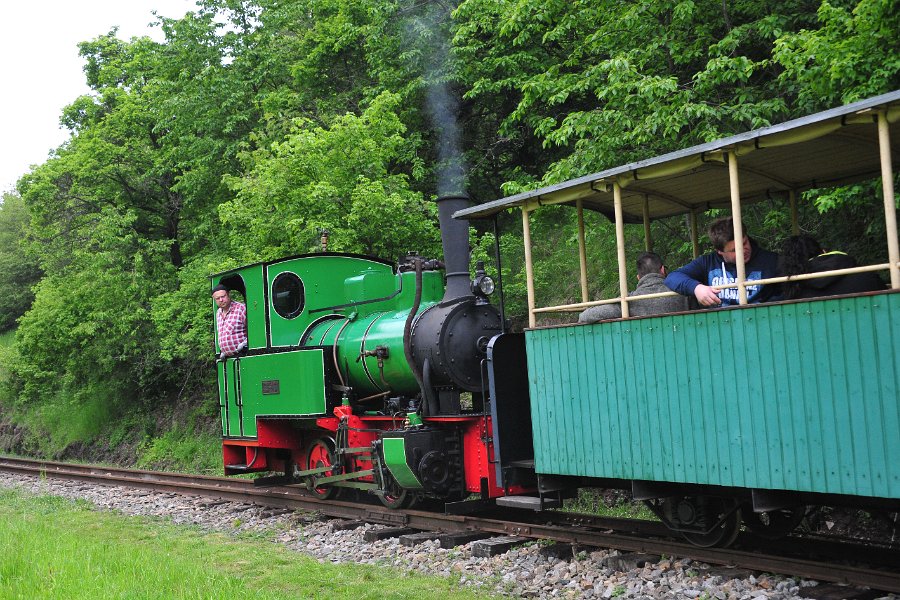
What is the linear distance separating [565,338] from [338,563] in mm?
2815

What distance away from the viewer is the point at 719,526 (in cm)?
654

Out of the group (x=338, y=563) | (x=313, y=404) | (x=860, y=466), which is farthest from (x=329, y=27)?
(x=860, y=466)

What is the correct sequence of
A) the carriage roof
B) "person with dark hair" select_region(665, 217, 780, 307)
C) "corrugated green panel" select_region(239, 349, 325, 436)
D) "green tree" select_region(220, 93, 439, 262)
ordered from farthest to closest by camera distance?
"green tree" select_region(220, 93, 439, 262) < "corrugated green panel" select_region(239, 349, 325, 436) < "person with dark hair" select_region(665, 217, 780, 307) < the carriage roof

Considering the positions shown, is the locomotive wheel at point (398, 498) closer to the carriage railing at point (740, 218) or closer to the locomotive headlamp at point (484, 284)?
the locomotive headlamp at point (484, 284)

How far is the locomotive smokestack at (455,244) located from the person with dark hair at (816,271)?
13.0 feet

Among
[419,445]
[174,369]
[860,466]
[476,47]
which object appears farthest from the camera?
[174,369]

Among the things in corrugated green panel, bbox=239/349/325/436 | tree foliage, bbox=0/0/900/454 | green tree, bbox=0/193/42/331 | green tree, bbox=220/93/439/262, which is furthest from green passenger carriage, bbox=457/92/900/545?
green tree, bbox=0/193/42/331

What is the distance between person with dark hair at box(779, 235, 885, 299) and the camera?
17.2 ft

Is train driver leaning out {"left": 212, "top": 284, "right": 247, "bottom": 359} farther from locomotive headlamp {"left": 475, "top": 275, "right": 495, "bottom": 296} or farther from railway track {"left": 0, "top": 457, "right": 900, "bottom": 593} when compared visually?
locomotive headlamp {"left": 475, "top": 275, "right": 495, "bottom": 296}

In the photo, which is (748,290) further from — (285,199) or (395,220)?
(285,199)

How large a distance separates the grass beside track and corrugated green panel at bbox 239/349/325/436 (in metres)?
1.84

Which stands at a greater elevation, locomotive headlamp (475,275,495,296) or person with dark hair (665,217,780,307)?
locomotive headlamp (475,275,495,296)

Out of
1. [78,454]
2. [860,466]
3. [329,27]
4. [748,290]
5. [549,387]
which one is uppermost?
[329,27]

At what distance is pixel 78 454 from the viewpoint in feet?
74.2
